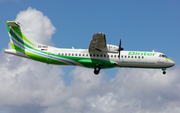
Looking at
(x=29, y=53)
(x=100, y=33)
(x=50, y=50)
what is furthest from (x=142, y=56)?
(x=29, y=53)

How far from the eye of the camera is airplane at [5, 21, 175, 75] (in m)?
37.9

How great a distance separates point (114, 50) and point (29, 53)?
39.0 feet

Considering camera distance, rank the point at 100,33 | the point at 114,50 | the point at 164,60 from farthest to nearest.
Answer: the point at 164,60, the point at 114,50, the point at 100,33

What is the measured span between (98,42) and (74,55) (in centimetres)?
442

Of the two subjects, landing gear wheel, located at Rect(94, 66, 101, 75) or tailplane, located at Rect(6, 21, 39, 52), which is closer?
landing gear wheel, located at Rect(94, 66, 101, 75)

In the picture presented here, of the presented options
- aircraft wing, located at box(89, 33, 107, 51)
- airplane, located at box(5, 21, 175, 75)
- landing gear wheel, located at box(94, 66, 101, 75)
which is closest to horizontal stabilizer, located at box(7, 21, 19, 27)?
airplane, located at box(5, 21, 175, 75)

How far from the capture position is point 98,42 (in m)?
35.7

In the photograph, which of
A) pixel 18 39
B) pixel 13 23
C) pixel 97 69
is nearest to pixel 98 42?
pixel 97 69

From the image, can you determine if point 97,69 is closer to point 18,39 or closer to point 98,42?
point 98,42

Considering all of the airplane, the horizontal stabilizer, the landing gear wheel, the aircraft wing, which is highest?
the horizontal stabilizer

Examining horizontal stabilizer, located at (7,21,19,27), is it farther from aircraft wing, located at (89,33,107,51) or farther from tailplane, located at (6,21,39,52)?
aircraft wing, located at (89,33,107,51)

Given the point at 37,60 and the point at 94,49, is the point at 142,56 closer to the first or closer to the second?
the point at 94,49

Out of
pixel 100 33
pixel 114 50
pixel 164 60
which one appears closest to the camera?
pixel 100 33

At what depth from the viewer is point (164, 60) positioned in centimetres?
3947
